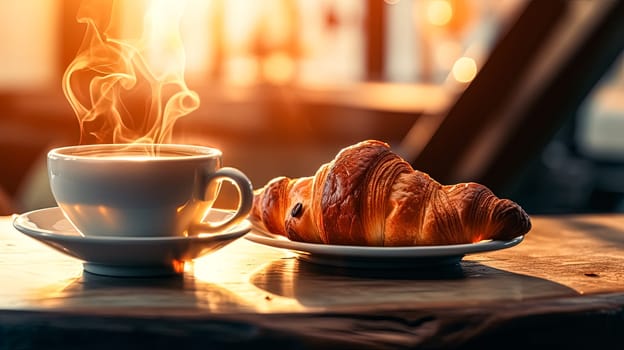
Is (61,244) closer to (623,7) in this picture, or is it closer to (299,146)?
(623,7)

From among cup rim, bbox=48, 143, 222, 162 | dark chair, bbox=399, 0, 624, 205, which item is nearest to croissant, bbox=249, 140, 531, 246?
cup rim, bbox=48, 143, 222, 162

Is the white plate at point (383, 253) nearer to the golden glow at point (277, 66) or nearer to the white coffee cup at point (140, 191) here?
the white coffee cup at point (140, 191)

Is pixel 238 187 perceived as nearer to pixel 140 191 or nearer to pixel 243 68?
pixel 140 191

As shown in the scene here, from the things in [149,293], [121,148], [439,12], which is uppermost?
[439,12]

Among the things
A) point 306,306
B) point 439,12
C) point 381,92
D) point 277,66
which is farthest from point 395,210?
point 439,12

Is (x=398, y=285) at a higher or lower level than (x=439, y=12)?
lower

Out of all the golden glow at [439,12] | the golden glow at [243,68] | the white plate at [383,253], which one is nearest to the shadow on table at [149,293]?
the white plate at [383,253]

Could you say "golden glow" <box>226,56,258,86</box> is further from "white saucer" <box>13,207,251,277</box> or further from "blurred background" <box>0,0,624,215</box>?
"white saucer" <box>13,207,251,277</box>
